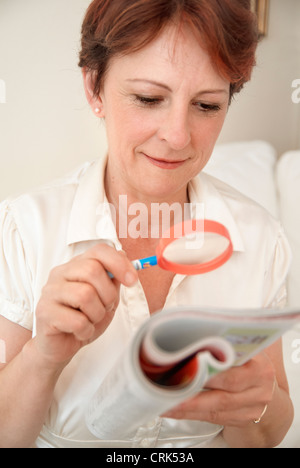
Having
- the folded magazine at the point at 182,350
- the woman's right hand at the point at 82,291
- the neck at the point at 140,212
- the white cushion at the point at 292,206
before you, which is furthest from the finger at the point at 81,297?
the white cushion at the point at 292,206

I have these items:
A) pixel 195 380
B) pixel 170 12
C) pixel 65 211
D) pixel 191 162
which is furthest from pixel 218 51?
pixel 195 380

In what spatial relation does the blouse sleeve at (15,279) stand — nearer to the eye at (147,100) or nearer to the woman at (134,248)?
the woman at (134,248)

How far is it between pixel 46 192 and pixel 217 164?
0.78 metres

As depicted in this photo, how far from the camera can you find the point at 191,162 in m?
0.92

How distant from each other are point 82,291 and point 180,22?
0.49m

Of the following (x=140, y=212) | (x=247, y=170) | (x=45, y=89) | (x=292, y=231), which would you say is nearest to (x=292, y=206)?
(x=292, y=231)

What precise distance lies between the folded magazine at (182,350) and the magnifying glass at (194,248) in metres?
0.25

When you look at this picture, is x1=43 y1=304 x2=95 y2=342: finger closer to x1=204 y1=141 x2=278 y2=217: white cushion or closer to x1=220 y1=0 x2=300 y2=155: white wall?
x1=204 y1=141 x2=278 y2=217: white cushion

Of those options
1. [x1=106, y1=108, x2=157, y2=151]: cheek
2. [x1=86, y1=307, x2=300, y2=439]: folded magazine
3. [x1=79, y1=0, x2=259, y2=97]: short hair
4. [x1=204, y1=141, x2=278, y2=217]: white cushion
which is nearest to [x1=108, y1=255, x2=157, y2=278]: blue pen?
[x1=86, y1=307, x2=300, y2=439]: folded magazine

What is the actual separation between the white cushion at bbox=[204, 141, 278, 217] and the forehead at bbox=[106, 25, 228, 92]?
81 cm

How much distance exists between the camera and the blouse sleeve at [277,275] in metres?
1.05

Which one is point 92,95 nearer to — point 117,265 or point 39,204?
point 39,204

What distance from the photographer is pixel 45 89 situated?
4.57ft

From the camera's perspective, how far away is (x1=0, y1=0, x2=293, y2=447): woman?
0.66 metres
